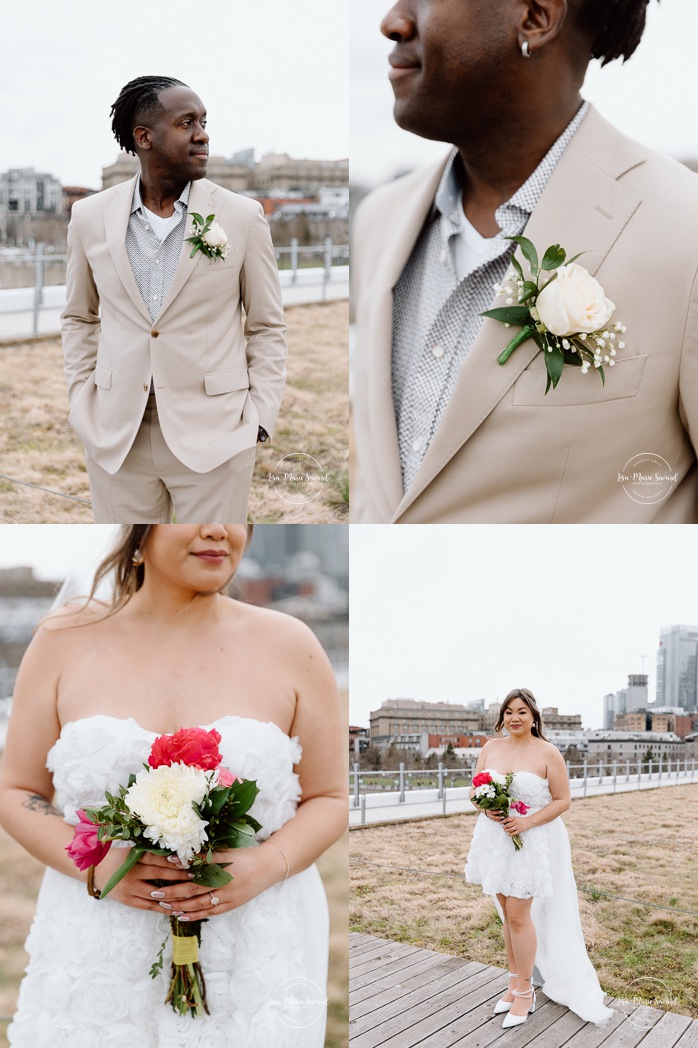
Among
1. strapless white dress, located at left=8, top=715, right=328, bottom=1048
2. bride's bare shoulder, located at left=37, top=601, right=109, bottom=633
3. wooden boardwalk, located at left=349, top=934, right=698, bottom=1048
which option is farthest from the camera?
wooden boardwalk, located at left=349, top=934, right=698, bottom=1048

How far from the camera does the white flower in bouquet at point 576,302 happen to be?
2.09 metres

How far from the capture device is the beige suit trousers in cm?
242

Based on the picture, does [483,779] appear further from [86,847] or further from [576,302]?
[576,302]

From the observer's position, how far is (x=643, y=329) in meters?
2.12

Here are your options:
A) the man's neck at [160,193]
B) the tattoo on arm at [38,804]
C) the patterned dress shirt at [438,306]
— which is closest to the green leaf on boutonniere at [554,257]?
the patterned dress shirt at [438,306]

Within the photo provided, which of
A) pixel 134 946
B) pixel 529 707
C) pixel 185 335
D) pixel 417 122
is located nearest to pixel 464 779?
pixel 529 707

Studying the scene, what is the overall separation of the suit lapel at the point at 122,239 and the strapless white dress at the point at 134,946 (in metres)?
1.04

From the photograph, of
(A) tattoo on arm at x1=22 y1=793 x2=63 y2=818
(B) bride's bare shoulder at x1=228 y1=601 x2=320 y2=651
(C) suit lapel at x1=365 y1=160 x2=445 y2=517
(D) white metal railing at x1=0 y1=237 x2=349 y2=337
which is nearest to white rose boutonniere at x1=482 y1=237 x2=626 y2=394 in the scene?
(C) suit lapel at x1=365 y1=160 x2=445 y2=517

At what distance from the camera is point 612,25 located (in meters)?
2.21

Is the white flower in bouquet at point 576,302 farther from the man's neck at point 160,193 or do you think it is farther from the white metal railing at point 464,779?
the white metal railing at point 464,779

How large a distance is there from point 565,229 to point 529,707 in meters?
1.33

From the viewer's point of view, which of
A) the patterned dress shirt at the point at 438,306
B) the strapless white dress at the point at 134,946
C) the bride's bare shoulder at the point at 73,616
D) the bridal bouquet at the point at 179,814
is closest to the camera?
the patterned dress shirt at the point at 438,306

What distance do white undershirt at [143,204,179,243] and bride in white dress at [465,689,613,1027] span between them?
153 cm

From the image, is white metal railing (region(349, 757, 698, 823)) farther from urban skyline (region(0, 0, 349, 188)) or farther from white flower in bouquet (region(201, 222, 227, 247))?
urban skyline (region(0, 0, 349, 188))
